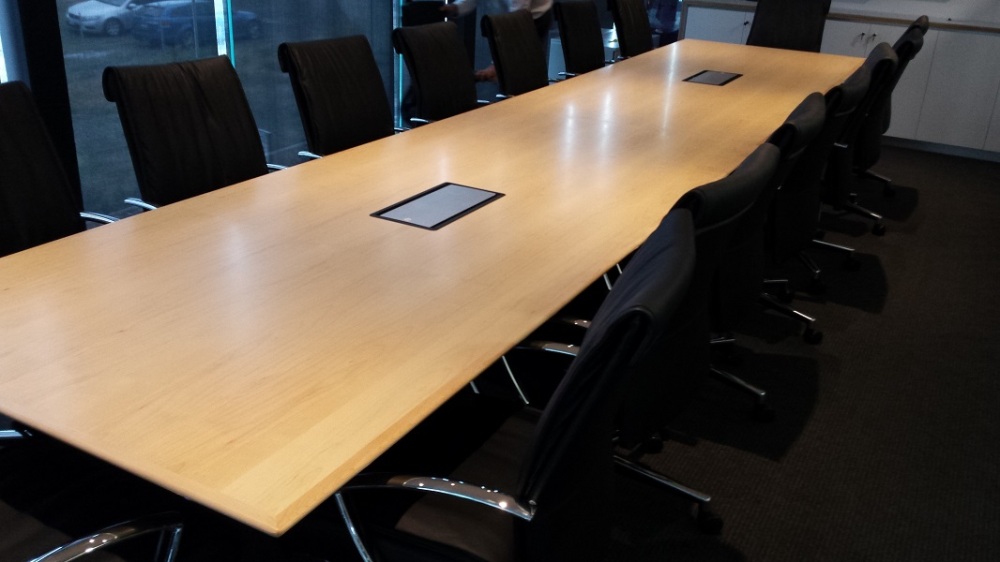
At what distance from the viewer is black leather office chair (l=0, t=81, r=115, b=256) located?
226 cm

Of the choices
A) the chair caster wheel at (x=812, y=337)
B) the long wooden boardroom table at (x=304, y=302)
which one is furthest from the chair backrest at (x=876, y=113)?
the long wooden boardroom table at (x=304, y=302)

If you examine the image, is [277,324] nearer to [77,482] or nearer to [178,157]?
[77,482]

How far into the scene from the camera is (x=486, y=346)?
170cm

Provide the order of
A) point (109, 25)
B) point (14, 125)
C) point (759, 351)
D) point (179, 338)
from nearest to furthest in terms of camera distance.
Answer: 1. point (179, 338)
2. point (14, 125)
3. point (759, 351)
4. point (109, 25)

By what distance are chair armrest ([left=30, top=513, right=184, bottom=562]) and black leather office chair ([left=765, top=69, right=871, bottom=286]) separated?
7.28ft

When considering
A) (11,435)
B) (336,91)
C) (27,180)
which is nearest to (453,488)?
(11,435)

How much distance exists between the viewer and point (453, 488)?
1.46m

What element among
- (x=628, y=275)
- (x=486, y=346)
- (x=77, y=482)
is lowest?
(x=77, y=482)

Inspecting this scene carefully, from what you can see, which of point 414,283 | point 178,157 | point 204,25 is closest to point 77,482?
point 414,283

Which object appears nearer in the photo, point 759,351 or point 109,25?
point 759,351

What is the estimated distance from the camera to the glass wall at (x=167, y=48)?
3.98 meters

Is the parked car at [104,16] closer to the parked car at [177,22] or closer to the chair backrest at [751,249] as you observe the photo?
the parked car at [177,22]

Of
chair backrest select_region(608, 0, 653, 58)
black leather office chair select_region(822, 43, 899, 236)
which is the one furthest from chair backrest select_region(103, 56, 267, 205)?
chair backrest select_region(608, 0, 653, 58)

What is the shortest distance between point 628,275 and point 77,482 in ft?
3.63
